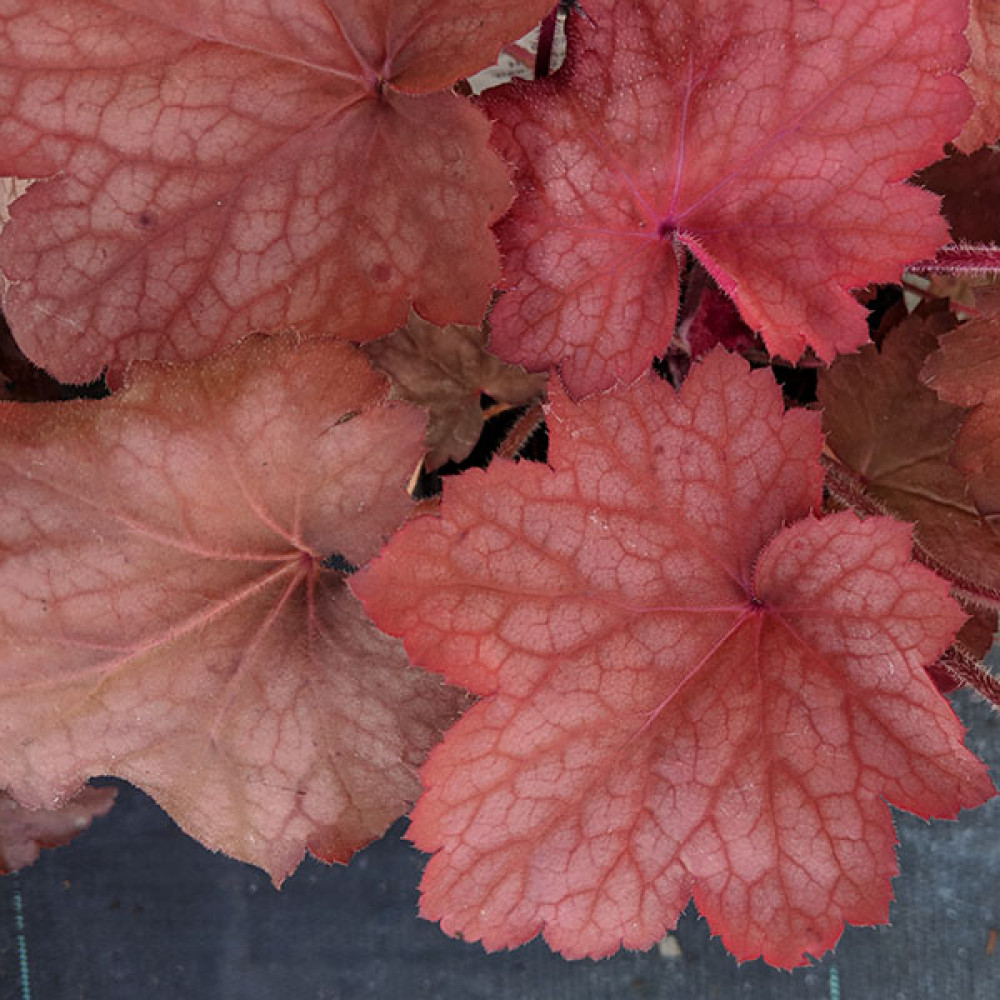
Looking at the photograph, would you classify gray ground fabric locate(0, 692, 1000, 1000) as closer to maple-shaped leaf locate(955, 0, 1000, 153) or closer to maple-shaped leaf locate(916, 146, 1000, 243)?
maple-shaped leaf locate(916, 146, 1000, 243)

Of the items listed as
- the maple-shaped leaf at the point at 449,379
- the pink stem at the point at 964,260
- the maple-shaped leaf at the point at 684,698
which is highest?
the pink stem at the point at 964,260

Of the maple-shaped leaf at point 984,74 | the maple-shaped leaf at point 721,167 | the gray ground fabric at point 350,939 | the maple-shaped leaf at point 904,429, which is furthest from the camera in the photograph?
the gray ground fabric at point 350,939

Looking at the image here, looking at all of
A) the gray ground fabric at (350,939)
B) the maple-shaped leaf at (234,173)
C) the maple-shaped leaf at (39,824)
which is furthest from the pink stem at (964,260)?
the maple-shaped leaf at (39,824)

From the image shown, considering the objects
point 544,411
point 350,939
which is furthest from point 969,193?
point 350,939

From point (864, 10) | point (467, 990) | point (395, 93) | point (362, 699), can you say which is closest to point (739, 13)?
point (864, 10)

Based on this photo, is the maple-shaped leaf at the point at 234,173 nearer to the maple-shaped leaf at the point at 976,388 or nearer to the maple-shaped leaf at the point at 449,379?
the maple-shaped leaf at the point at 449,379

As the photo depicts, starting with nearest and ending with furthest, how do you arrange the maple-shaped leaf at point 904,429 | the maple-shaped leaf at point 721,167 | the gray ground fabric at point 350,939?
the maple-shaped leaf at point 721,167, the maple-shaped leaf at point 904,429, the gray ground fabric at point 350,939

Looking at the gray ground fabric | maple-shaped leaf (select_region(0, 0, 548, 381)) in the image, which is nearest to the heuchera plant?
maple-shaped leaf (select_region(0, 0, 548, 381))

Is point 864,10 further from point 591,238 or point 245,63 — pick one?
point 245,63

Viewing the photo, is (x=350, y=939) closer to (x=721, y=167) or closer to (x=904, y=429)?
(x=904, y=429)
